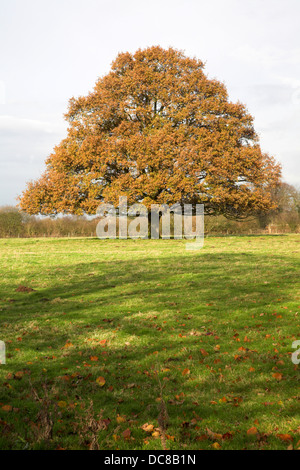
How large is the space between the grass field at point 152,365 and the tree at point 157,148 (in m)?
22.8

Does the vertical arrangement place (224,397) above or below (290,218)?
below

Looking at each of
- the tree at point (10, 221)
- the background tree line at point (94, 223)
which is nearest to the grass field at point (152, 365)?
the background tree line at point (94, 223)

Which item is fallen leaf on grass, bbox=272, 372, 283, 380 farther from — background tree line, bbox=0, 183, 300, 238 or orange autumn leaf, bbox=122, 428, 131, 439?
background tree line, bbox=0, 183, 300, 238

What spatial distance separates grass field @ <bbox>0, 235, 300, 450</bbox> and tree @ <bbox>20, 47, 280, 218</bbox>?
22.8m

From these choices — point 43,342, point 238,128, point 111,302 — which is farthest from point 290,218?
point 43,342

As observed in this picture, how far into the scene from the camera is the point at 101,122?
41.1 metres

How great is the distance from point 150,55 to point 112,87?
228 inches

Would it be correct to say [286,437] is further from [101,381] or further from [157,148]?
[157,148]

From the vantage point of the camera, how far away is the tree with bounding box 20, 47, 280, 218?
37.5m

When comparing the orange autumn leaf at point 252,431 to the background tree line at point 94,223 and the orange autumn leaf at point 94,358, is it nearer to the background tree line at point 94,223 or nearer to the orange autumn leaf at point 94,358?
the orange autumn leaf at point 94,358

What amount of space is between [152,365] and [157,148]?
106 ft

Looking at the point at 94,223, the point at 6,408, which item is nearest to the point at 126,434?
the point at 6,408

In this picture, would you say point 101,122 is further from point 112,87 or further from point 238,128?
point 238,128

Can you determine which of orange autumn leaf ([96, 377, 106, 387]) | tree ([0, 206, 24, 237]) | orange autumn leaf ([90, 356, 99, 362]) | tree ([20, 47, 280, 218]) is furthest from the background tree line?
orange autumn leaf ([96, 377, 106, 387])
